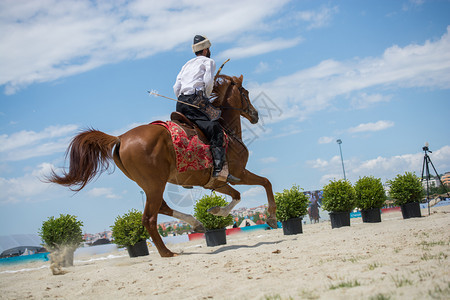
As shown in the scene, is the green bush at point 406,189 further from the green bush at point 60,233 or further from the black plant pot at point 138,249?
the green bush at point 60,233

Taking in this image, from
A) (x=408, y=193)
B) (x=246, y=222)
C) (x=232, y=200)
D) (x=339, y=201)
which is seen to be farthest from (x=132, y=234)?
(x=246, y=222)

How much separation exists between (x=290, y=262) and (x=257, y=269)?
0.46 meters

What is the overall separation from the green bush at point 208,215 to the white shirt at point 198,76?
3233 mm

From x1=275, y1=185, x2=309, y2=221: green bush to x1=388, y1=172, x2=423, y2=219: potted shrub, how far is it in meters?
3.07

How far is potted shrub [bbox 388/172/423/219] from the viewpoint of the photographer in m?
10.9

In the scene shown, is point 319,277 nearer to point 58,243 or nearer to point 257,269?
point 257,269

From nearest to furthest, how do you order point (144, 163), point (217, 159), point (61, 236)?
point (144, 163), point (217, 159), point (61, 236)

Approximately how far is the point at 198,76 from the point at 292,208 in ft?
15.2

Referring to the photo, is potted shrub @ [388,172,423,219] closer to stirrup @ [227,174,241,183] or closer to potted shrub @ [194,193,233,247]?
potted shrub @ [194,193,233,247]

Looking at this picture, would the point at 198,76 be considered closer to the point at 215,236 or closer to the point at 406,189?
the point at 215,236

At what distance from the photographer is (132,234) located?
8.75 metres

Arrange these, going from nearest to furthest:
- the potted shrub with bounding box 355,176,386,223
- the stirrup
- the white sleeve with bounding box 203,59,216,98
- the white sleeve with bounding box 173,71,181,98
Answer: the white sleeve with bounding box 203,59,216,98
the stirrup
the white sleeve with bounding box 173,71,181,98
the potted shrub with bounding box 355,176,386,223

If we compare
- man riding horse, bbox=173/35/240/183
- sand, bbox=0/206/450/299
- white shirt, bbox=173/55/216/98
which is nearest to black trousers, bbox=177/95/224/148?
man riding horse, bbox=173/35/240/183

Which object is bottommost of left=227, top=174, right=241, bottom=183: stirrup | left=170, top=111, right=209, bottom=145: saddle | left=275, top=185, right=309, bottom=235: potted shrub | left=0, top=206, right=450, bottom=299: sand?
left=0, top=206, right=450, bottom=299: sand
